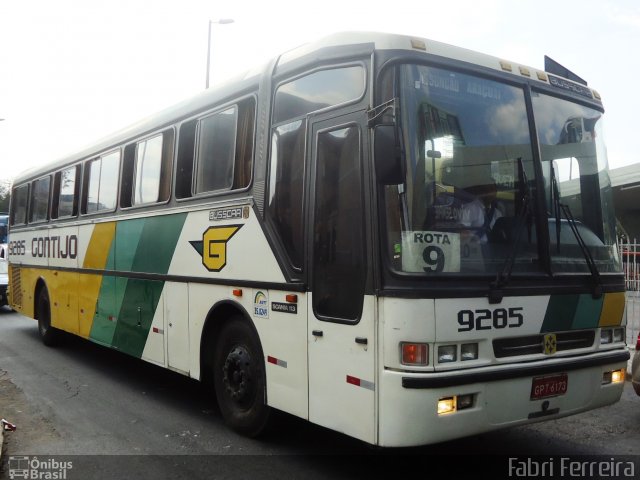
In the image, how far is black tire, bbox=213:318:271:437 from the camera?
18.1 feet

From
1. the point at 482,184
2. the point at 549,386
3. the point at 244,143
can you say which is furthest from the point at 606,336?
the point at 244,143

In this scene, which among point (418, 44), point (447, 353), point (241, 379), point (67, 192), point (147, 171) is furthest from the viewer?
point (67, 192)

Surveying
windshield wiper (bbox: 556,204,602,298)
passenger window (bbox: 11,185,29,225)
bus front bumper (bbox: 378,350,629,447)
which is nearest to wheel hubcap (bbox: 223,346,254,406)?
bus front bumper (bbox: 378,350,629,447)

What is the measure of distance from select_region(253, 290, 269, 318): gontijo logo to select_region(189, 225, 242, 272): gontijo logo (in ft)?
2.13

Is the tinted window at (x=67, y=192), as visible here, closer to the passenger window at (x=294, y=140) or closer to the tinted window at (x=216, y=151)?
the tinted window at (x=216, y=151)

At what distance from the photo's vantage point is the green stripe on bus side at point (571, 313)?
4602mm

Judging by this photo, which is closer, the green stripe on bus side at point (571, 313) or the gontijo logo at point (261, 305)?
the green stripe on bus side at point (571, 313)

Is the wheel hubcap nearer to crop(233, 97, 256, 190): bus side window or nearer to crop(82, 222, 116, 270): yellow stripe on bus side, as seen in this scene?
crop(233, 97, 256, 190): bus side window

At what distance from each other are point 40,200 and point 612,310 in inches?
402

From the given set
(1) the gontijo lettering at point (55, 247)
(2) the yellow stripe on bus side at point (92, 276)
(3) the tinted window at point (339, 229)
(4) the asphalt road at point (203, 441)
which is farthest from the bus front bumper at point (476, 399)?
(1) the gontijo lettering at point (55, 247)

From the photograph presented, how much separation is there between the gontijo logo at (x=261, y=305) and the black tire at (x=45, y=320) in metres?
7.05

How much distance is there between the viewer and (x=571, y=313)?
473cm

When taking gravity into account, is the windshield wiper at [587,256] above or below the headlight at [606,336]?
Answer: above

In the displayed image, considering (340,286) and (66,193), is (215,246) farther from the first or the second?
(66,193)
